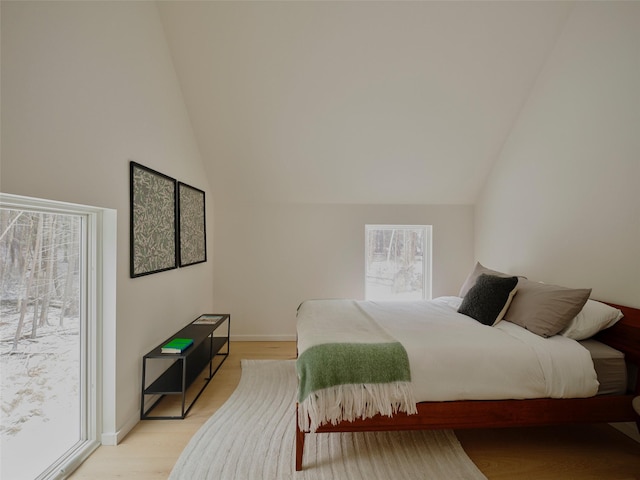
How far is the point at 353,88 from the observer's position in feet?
9.87

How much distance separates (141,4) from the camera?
229cm

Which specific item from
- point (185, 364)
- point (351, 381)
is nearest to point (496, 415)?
point (351, 381)

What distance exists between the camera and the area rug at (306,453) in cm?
175

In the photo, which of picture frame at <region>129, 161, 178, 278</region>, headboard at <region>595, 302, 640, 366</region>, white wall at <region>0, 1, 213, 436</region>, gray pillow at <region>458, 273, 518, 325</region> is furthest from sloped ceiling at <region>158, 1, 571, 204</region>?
headboard at <region>595, 302, 640, 366</region>

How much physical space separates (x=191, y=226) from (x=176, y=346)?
1309mm

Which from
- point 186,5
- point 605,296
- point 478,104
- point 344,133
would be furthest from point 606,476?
point 186,5

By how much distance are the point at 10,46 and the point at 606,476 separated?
142 inches

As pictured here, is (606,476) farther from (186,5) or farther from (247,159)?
(186,5)

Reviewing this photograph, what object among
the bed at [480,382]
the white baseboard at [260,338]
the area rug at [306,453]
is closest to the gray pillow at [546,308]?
the bed at [480,382]

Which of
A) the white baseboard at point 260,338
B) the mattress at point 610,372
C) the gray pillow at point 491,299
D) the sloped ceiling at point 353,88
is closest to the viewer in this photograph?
the mattress at point 610,372

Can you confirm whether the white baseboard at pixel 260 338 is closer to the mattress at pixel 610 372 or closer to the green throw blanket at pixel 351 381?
the green throw blanket at pixel 351 381

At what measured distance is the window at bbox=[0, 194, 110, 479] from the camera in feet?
4.98

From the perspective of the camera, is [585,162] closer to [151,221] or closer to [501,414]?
[501,414]

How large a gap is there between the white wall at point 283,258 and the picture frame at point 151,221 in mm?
1186
